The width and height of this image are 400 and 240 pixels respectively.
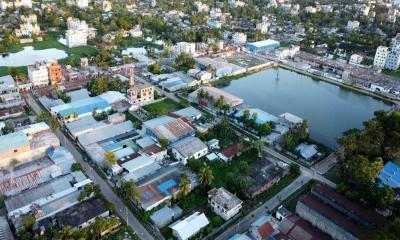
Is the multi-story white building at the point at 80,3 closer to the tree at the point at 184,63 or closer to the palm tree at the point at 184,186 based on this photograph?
the tree at the point at 184,63

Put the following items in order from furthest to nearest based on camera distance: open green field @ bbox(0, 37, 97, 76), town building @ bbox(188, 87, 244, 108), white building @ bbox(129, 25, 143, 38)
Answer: white building @ bbox(129, 25, 143, 38) → open green field @ bbox(0, 37, 97, 76) → town building @ bbox(188, 87, 244, 108)

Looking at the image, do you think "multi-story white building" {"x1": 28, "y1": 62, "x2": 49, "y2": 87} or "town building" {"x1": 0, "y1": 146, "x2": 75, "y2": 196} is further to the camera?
"multi-story white building" {"x1": 28, "y1": 62, "x2": 49, "y2": 87}

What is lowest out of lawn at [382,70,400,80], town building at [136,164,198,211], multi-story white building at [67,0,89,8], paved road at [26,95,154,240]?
paved road at [26,95,154,240]

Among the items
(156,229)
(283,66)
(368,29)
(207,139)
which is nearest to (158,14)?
(283,66)

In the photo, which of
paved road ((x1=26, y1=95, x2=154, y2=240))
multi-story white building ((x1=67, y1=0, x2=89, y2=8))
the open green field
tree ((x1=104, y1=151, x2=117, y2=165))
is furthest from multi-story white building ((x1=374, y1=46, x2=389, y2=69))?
multi-story white building ((x1=67, y1=0, x2=89, y2=8))

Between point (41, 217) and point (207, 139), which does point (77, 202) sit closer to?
point (41, 217)

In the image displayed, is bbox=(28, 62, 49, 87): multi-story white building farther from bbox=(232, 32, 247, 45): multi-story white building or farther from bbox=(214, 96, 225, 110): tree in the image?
bbox=(232, 32, 247, 45): multi-story white building

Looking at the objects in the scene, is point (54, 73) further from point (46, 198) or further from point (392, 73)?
point (392, 73)
